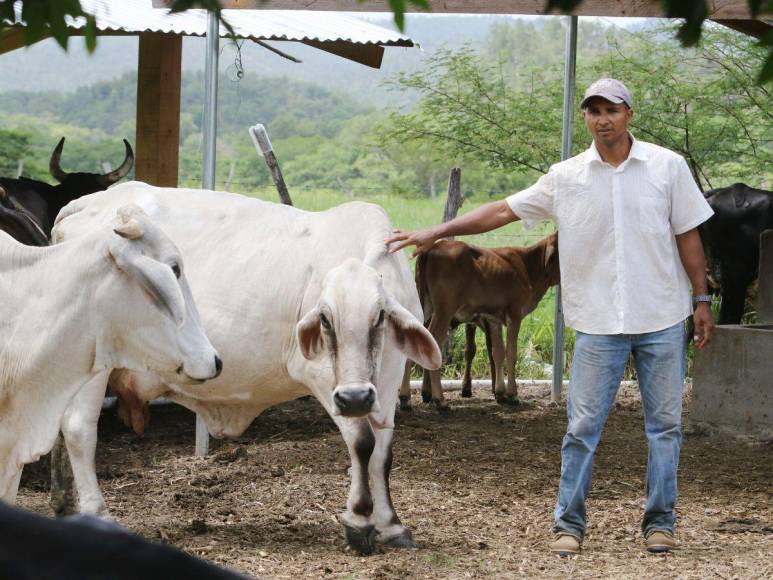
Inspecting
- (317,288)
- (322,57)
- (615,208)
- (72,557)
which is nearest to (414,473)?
(317,288)

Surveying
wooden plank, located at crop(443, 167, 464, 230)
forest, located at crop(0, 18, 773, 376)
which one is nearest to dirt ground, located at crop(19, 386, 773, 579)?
wooden plank, located at crop(443, 167, 464, 230)

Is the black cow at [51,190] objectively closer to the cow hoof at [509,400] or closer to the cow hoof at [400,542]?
the cow hoof at [509,400]

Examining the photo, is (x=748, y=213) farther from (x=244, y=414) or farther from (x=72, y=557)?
(x=72, y=557)

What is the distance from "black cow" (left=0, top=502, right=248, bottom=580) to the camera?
116cm

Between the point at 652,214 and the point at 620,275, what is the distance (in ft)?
0.99

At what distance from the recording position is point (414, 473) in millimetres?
7129

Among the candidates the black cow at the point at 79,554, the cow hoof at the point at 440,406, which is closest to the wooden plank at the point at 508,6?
the cow hoof at the point at 440,406

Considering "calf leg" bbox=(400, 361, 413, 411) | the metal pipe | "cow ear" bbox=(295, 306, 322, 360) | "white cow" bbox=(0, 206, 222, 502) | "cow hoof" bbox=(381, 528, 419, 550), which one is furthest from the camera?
"calf leg" bbox=(400, 361, 413, 411)

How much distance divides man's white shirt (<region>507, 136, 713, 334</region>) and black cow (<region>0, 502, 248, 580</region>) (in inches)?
167

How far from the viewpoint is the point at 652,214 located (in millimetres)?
5254

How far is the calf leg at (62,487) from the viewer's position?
591 cm

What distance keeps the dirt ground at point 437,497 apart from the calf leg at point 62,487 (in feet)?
0.74

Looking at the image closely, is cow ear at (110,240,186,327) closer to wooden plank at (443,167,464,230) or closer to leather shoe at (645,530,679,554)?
leather shoe at (645,530,679,554)

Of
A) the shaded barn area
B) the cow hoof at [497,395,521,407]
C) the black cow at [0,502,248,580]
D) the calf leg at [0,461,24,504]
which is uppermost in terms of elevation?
the black cow at [0,502,248,580]
